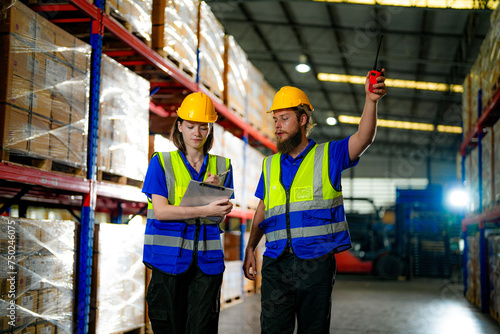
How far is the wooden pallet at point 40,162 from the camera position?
358 cm

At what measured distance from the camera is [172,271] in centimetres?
262

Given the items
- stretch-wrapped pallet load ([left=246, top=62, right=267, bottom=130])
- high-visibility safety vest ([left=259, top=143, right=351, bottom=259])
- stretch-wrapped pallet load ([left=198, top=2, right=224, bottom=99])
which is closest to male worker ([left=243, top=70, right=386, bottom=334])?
high-visibility safety vest ([left=259, top=143, right=351, bottom=259])

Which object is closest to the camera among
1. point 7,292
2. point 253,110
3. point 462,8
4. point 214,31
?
point 7,292

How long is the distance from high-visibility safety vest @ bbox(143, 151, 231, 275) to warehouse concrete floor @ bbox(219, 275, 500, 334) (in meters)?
3.53

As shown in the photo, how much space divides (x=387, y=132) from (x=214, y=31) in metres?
20.1

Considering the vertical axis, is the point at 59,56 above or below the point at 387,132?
below

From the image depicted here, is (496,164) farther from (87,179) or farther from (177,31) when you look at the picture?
(87,179)

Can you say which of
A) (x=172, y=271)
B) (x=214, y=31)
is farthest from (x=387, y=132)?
(x=172, y=271)

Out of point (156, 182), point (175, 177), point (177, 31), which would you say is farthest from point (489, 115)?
point (156, 182)

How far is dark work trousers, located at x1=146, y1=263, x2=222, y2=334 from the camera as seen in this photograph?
262 cm

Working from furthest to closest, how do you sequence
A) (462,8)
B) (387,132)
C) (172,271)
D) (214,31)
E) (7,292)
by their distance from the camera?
1. (387,132)
2. (462,8)
3. (214,31)
4. (7,292)
5. (172,271)

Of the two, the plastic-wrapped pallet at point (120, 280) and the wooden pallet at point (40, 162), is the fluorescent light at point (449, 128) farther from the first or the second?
the wooden pallet at point (40, 162)

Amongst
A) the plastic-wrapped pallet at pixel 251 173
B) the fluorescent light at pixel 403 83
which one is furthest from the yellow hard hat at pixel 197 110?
the fluorescent light at pixel 403 83

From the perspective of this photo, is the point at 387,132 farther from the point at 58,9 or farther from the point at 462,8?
the point at 58,9
